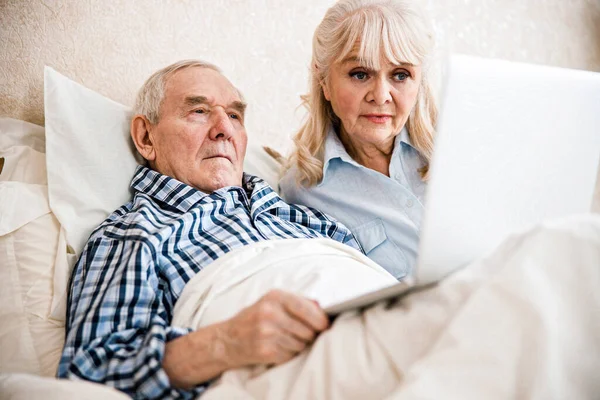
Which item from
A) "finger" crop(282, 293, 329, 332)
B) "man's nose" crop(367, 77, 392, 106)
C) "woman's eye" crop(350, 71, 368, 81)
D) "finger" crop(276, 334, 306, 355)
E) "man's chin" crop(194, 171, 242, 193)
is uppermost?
"woman's eye" crop(350, 71, 368, 81)

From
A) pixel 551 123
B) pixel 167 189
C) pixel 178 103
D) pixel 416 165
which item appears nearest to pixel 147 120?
pixel 178 103

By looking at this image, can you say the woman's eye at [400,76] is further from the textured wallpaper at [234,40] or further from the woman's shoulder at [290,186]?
the textured wallpaper at [234,40]

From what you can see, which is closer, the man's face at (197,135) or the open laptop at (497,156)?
the open laptop at (497,156)

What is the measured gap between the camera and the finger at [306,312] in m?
0.80

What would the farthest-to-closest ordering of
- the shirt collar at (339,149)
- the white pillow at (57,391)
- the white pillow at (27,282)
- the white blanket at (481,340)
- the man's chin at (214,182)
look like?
the shirt collar at (339,149)
the man's chin at (214,182)
the white pillow at (27,282)
the white pillow at (57,391)
the white blanket at (481,340)

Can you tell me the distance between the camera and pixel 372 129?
1436 mm

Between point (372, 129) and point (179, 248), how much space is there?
1.91 feet

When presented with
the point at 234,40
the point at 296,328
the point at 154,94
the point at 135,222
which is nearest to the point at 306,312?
the point at 296,328

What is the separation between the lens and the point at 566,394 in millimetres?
643

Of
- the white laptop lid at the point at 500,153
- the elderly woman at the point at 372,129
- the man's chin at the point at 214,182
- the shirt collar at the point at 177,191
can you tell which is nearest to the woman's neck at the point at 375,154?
the elderly woman at the point at 372,129

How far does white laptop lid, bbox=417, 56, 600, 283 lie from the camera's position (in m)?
0.71

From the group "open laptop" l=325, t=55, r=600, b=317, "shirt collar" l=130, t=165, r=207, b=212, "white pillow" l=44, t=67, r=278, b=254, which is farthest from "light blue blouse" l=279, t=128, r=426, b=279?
"open laptop" l=325, t=55, r=600, b=317

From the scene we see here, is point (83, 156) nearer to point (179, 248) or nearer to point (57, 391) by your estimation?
point (179, 248)

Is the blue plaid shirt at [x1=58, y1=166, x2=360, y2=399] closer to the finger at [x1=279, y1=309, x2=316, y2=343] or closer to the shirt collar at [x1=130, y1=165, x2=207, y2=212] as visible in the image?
the shirt collar at [x1=130, y1=165, x2=207, y2=212]
